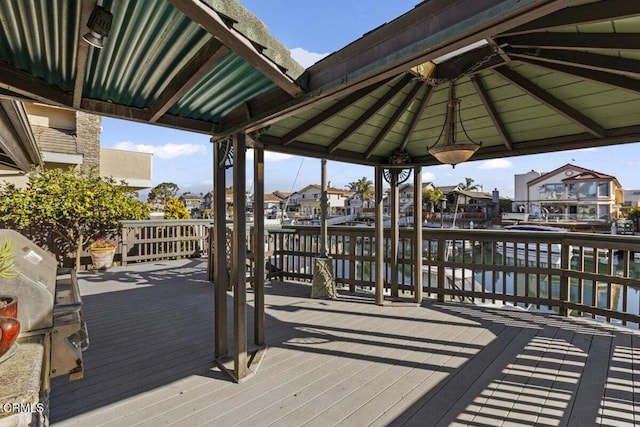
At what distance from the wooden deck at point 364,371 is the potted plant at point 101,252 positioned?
2.46 meters

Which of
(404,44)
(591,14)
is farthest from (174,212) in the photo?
(591,14)

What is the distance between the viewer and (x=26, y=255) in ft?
7.87

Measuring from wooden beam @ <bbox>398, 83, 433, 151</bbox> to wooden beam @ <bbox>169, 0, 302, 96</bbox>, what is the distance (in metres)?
1.80

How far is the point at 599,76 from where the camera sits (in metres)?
2.27

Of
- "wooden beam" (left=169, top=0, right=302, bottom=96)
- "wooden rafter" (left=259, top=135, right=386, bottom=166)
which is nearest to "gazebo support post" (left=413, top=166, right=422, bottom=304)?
"wooden rafter" (left=259, top=135, right=386, bottom=166)

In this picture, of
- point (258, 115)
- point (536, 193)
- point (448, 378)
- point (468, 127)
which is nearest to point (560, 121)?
point (468, 127)

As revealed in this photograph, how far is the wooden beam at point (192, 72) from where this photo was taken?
1.51 m

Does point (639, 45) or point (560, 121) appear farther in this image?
point (560, 121)

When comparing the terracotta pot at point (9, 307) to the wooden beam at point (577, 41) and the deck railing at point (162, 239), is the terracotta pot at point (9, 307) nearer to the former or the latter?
the wooden beam at point (577, 41)

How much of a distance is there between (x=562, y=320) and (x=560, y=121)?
2.29m

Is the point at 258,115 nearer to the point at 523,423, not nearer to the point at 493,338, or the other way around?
the point at 523,423

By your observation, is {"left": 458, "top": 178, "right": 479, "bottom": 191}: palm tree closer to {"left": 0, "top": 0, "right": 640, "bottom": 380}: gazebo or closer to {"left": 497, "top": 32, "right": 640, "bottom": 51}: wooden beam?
{"left": 0, "top": 0, "right": 640, "bottom": 380}: gazebo

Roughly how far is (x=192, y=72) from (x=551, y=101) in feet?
9.65

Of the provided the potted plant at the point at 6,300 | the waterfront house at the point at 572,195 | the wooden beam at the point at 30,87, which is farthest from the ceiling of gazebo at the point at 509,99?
the waterfront house at the point at 572,195
